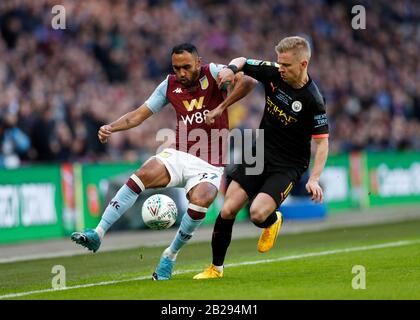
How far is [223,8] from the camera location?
29.2 meters

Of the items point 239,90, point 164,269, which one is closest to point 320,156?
point 239,90

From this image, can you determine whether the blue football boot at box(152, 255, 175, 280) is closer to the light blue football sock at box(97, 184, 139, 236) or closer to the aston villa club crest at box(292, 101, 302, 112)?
the light blue football sock at box(97, 184, 139, 236)

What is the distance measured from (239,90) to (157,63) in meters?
14.6

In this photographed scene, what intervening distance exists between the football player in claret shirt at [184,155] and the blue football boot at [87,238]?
0.17 meters

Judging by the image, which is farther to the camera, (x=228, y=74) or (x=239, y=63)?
(x=239, y=63)

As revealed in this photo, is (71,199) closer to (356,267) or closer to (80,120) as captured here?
(80,120)

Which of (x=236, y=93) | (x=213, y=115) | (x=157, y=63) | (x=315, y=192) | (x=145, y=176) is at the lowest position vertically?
(x=315, y=192)

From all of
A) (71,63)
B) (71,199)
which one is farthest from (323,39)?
(71,199)

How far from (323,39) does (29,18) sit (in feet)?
37.6

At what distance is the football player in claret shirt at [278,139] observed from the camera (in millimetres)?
10109

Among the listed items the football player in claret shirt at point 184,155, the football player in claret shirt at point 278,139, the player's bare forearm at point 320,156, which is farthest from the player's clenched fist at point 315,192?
the football player in claret shirt at point 184,155

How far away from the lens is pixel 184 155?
1061cm

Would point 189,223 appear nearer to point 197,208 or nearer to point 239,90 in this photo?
point 197,208

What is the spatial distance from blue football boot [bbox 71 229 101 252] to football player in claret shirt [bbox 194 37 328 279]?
1.28 m
